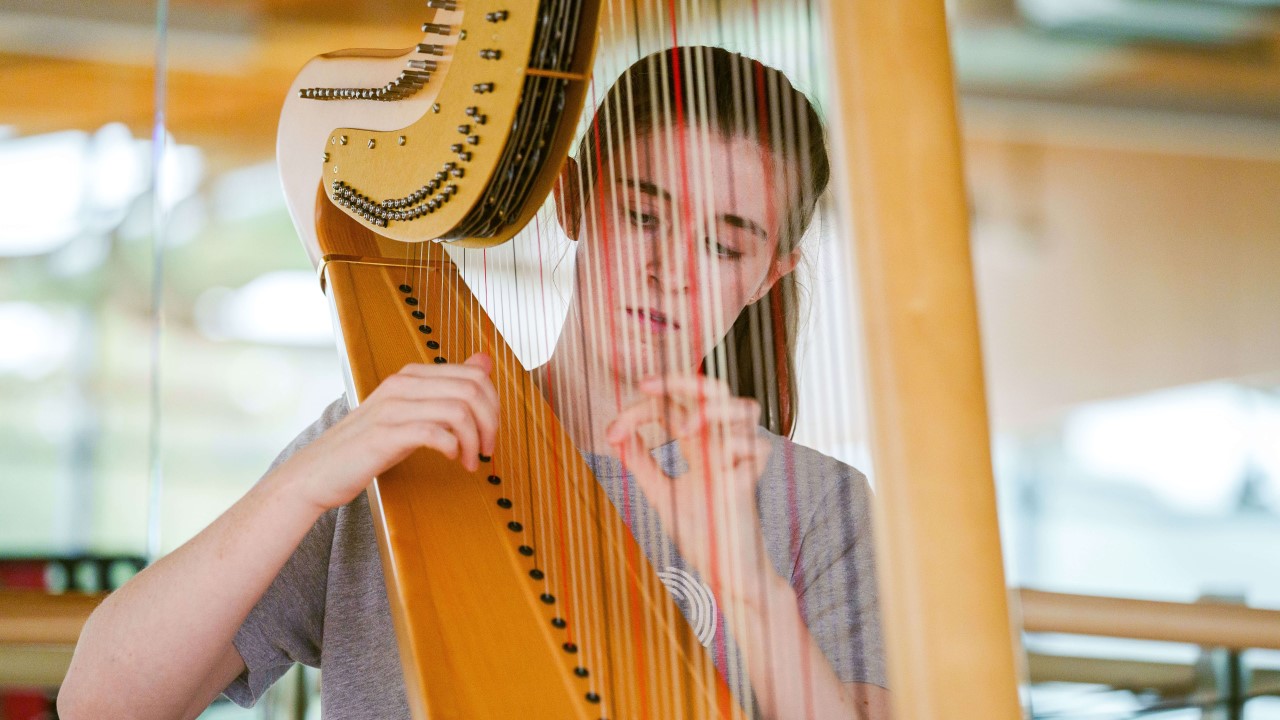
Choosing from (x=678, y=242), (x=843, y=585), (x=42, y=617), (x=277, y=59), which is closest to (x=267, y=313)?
(x=277, y=59)

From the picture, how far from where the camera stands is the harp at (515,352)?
482 mm

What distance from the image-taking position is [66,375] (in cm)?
346

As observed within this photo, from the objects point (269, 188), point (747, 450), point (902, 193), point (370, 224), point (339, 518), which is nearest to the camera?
point (902, 193)

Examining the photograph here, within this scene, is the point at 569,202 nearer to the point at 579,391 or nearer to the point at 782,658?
the point at 579,391

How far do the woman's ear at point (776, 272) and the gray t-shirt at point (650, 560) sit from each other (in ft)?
0.44

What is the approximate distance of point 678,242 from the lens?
813mm

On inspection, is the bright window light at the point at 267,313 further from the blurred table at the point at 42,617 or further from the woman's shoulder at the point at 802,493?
the woman's shoulder at the point at 802,493

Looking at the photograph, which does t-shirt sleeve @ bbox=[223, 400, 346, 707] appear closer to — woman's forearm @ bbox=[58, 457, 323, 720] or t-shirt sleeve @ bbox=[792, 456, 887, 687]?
woman's forearm @ bbox=[58, 457, 323, 720]

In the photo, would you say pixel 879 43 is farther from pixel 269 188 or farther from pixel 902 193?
pixel 269 188

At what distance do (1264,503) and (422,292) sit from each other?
3.45m

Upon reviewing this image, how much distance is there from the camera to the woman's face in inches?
30.7

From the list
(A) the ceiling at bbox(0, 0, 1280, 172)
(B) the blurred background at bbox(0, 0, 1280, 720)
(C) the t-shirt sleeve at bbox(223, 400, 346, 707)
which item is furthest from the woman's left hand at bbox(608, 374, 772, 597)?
(A) the ceiling at bbox(0, 0, 1280, 172)

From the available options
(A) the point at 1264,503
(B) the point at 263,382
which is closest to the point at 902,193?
(B) the point at 263,382

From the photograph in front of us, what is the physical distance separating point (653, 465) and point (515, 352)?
0.37 metres
